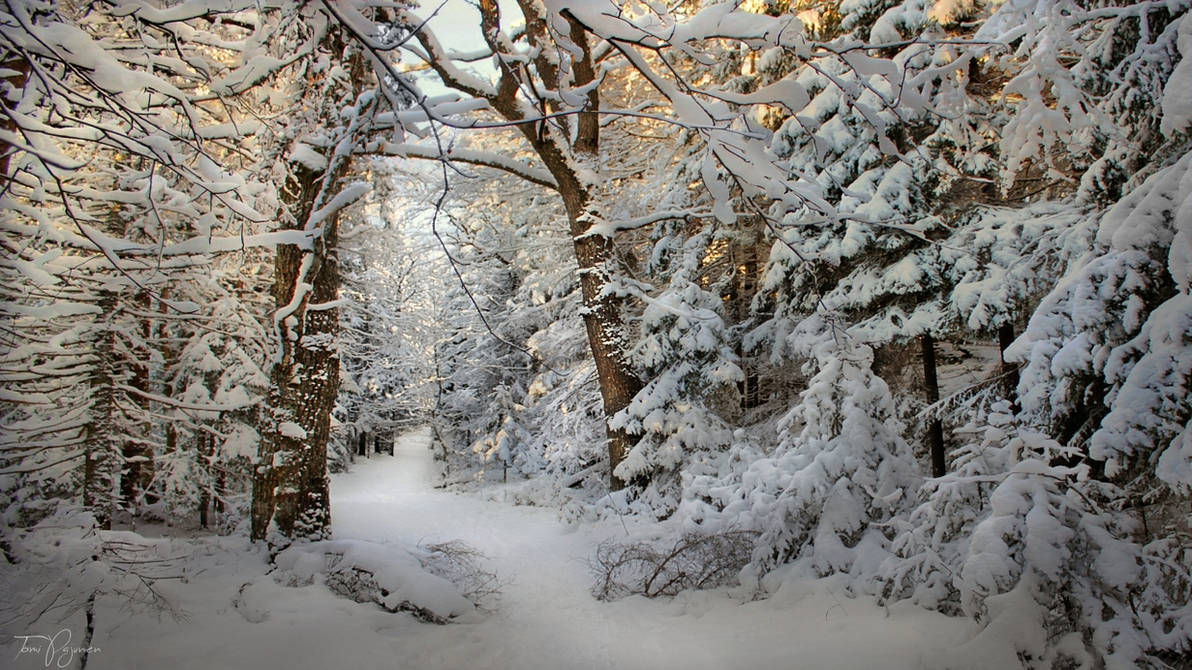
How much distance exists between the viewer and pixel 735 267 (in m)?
11.9

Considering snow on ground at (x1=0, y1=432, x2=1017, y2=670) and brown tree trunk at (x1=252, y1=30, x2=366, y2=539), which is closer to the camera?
snow on ground at (x1=0, y1=432, x2=1017, y2=670)

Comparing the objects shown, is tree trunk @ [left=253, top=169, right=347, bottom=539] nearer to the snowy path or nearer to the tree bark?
the snowy path

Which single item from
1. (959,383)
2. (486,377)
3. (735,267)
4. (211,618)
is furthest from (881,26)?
(486,377)

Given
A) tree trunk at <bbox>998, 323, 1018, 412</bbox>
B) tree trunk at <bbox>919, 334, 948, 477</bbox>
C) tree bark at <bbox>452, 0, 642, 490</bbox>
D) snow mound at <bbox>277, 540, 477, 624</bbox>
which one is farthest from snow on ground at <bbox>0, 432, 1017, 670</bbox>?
tree trunk at <bbox>919, 334, 948, 477</bbox>

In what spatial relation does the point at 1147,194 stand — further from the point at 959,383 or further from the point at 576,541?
the point at 959,383

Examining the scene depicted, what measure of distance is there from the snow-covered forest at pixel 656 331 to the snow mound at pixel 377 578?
1.5 inches

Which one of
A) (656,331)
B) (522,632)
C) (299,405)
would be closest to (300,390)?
(299,405)

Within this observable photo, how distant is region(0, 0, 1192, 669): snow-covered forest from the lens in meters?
2.52

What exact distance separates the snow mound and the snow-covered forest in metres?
0.04

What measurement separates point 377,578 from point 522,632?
1.30 metres

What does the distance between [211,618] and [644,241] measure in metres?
10.1

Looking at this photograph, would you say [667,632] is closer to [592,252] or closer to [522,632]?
[522,632]

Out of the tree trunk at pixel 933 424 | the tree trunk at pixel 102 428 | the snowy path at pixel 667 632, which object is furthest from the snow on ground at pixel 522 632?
the tree trunk at pixel 933 424

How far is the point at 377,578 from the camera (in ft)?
15.1
